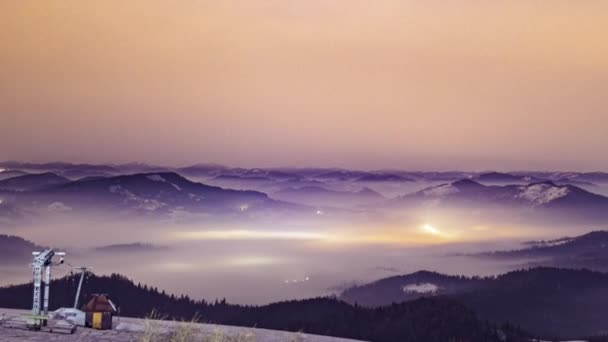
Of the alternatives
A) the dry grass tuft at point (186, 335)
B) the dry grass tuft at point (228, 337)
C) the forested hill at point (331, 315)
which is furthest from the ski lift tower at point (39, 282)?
the forested hill at point (331, 315)

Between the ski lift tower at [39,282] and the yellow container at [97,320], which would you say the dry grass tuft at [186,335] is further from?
the ski lift tower at [39,282]

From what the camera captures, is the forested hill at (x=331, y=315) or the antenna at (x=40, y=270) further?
the forested hill at (x=331, y=315)

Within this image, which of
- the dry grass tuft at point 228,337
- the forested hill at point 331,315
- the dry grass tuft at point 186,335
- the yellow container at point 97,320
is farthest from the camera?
the forested hill at point 331,315

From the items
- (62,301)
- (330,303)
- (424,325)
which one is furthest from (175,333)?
(330,303)

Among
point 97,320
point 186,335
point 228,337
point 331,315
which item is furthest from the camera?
point 331,315

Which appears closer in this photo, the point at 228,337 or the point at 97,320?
the point at 228,337

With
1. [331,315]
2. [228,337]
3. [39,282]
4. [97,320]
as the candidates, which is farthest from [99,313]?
[331,315]

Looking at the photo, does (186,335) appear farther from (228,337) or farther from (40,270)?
(40,270)
